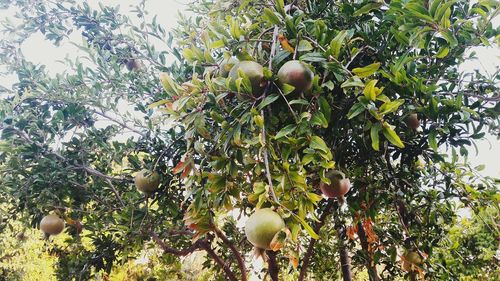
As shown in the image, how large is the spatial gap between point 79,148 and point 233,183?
4.60ft

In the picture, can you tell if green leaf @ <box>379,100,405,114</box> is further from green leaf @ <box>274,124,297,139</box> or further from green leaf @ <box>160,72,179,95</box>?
green leaf @ <box>160,72,179,95</box>

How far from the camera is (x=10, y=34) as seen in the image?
2732mm

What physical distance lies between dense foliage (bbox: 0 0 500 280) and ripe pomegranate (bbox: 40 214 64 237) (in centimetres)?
7

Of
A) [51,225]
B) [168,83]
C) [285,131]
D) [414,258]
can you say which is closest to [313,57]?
[285,131]

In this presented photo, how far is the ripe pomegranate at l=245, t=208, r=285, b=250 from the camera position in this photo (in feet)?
3.11

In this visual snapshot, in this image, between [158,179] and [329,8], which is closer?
[329,8]

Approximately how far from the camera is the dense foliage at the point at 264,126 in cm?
114

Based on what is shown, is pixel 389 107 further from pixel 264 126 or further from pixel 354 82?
pixel 264 126

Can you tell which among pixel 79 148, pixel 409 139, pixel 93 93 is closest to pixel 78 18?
pixel 93 93

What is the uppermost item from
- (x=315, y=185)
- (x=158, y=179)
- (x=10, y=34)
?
(x=10, y=34)

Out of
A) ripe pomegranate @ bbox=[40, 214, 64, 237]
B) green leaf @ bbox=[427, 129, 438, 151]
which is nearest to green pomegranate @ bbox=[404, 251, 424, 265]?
green leaf @ bbox=[427, 129, 438, 151]

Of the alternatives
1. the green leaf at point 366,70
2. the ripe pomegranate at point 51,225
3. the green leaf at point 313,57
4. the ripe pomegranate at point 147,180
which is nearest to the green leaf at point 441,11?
the green leaf at point 366,70

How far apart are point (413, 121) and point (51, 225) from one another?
1863mm

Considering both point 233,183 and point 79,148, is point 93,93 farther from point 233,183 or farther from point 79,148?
point 233,183
